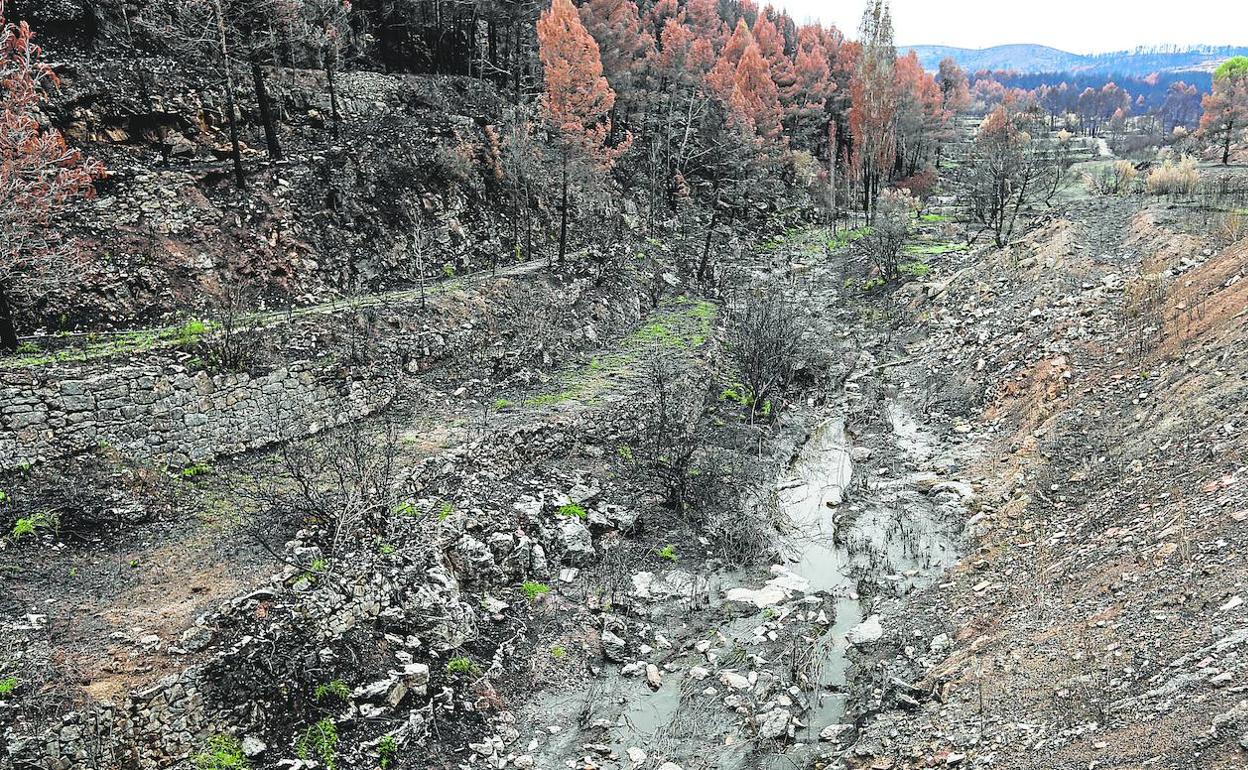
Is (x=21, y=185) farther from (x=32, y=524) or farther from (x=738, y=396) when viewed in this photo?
(x=738, y=396)

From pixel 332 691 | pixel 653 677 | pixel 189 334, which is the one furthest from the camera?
pixel 189 334

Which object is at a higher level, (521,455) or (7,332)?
(7,332)

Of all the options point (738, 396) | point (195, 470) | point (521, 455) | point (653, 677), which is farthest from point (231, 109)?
point (653, 677)

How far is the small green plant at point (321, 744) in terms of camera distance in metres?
9.96

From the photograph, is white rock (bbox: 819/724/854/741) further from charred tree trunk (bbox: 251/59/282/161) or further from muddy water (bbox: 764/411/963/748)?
charred tree trunk (bbox: 251/59/282/161)

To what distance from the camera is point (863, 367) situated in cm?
2794

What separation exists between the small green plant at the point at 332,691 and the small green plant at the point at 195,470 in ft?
22.2

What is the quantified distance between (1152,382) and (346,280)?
22.4 metres

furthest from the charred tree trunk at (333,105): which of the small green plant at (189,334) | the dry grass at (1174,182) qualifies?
the dry grass at (1174,182)

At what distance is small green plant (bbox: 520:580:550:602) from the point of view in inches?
563

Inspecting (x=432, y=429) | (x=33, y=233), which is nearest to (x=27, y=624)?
(x=432, y=429)

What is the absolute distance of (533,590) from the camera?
47.1 feet

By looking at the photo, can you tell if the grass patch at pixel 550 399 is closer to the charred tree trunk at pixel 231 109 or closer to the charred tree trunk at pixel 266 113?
the charred tree trunk at pixel 231 109

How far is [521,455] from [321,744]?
8.70 metres
